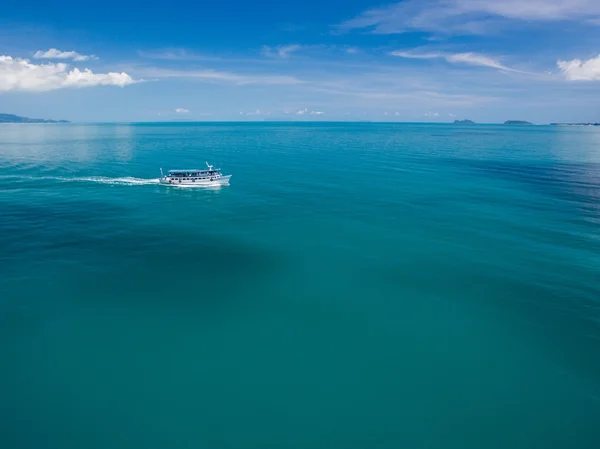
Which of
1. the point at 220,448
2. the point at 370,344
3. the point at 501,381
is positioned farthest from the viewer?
the point at 370,344

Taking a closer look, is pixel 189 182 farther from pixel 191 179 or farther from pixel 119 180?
pixel 119 180

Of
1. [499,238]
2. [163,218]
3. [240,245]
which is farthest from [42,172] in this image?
[499,238]

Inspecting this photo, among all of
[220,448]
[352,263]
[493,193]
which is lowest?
[220,448]

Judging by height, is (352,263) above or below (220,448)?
above

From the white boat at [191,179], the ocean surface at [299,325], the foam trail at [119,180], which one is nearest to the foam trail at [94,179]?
the foam trail at [119,180]

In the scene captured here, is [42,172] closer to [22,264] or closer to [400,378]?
[22,264]

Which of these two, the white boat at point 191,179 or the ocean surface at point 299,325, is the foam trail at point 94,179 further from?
the ocean surface at point 299,325

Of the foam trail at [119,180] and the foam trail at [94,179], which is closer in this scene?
the foam trail at [94,179]

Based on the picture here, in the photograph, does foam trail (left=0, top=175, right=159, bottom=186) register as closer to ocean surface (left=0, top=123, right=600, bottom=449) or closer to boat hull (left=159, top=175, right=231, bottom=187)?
boat hull (left=159, top=175, right=231, bottom=187)

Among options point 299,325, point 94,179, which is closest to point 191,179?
point 94,179
